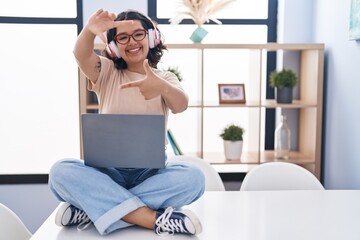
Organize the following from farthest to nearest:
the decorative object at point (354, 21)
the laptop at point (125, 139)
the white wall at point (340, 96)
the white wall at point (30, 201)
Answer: the white wall at point (30, 201), the white wall at point (340, 96), the decorative object at point (354, 21), the laptop at point (125, 139)

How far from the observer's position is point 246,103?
8.19 feet

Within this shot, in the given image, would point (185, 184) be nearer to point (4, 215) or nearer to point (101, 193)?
point (101, 193)

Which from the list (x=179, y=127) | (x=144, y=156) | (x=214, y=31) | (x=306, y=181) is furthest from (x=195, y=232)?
(x=214, y=31)

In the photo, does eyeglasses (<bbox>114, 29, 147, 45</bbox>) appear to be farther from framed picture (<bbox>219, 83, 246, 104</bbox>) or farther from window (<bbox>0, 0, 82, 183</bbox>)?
window (<bbox>0, 0, 82, 183</bbox>)

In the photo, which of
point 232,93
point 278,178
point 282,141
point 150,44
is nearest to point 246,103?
point 232,93

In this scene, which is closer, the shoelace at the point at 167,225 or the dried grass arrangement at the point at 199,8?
the shoelace at the point at 167,225

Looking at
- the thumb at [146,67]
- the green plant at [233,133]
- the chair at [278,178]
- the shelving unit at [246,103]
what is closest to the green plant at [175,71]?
the shelving unit at [246,103]

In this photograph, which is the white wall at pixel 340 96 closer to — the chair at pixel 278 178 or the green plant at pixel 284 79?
the green plant at pixel 284 79

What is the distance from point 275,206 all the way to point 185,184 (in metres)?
0.42

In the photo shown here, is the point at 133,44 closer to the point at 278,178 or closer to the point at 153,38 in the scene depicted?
the point at 153,38

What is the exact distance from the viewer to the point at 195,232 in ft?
3.57

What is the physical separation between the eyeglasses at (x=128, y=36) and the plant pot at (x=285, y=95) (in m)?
1.44

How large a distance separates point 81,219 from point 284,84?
67.1 inches

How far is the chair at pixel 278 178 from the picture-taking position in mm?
1759
